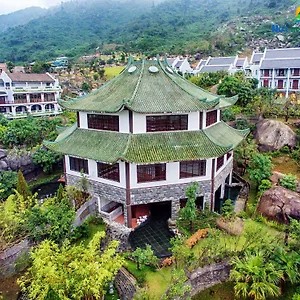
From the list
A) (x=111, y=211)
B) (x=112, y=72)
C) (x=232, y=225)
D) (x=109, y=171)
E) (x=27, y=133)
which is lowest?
(x=111, y=211)

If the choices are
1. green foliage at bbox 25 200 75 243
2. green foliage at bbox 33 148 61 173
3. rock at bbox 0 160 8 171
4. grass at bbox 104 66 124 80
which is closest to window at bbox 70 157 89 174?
green foliage at bbox 25 200 75 243

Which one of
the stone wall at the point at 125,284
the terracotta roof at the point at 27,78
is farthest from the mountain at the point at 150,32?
the stone wall at the point at 125,284

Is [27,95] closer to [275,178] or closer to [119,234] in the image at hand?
[119,234]

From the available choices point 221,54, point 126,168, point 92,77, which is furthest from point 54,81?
point 221,54

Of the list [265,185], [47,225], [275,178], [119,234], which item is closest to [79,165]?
[47,225]

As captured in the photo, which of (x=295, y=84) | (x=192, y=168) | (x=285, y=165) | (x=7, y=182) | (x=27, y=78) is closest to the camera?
(x=192, y=168)

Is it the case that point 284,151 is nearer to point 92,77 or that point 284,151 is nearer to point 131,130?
point 131,130
